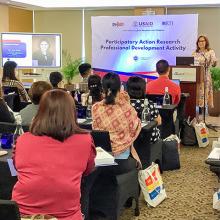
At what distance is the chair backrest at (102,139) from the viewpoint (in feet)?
9.53

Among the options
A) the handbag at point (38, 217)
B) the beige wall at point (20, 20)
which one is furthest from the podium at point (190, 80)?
the beige wall at point (20, 20)

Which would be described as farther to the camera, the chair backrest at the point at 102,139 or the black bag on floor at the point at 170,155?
the black bag on floor at the point at 170,155

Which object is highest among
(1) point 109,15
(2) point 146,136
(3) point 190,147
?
(1) point 109,15

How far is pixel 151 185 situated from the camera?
370cm

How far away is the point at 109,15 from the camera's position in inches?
381

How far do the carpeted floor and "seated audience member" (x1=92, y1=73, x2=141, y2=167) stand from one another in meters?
0.59

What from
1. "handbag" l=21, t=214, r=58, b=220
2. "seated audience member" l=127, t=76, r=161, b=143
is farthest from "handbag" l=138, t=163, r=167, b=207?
"handbag" l=21, t=214, r=58, b=220

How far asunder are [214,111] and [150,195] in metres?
5.45

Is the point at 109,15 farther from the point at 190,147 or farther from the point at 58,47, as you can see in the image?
the point at 190,147

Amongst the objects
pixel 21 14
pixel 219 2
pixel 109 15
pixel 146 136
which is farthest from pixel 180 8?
pixel 146 136

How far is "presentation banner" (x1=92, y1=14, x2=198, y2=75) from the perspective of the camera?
8695 mm

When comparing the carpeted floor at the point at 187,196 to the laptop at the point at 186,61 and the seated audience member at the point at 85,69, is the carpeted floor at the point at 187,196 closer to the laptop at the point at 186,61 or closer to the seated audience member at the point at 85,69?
the laptop at the point at 186,61

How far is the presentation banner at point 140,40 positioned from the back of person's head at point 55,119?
684cm

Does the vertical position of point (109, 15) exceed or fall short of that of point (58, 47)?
it exceeds it
